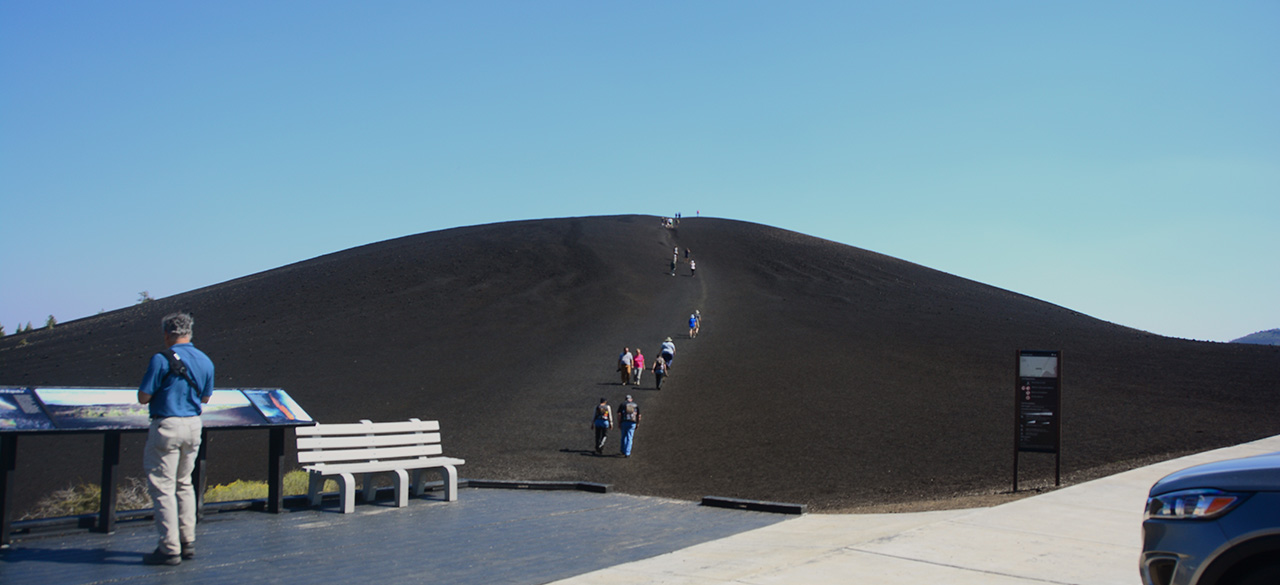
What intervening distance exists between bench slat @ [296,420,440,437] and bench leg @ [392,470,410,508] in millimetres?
575

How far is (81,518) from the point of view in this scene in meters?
8.15

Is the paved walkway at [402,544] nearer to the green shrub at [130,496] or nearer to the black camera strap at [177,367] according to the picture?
the black camera strap at [177,367]

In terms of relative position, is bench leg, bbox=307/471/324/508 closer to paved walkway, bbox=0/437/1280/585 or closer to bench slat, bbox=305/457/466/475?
bench slat, bbox=305/457/466/475

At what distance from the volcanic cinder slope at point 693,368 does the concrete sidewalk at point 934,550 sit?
5.21 m

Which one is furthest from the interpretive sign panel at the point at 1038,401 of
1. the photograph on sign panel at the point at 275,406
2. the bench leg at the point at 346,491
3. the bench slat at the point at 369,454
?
the photograph on sign panel at the point at 275,406

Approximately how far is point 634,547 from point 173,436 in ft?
12.1

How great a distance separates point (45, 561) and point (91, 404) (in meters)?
1.71

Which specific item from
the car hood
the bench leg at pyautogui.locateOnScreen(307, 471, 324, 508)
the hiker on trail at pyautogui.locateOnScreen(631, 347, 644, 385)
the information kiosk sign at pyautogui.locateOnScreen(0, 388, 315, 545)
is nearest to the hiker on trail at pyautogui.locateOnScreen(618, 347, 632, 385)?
the hiker on trail at pyautogui.locateOnScreen(631, 347, 644, 385)

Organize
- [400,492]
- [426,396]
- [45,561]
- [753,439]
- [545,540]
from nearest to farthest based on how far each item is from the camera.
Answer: [45,561]
[545,540]
[400,492]
[753,439]
[426,396]

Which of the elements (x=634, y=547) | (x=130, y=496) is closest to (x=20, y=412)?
(x=634, y=547)

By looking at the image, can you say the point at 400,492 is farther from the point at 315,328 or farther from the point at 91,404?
the point at 315,328

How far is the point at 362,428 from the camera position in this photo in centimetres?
1009

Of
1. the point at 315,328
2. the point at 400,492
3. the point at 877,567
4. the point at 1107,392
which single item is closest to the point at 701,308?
the point at 315,328

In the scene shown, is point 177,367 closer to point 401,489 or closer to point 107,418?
point 107,418
